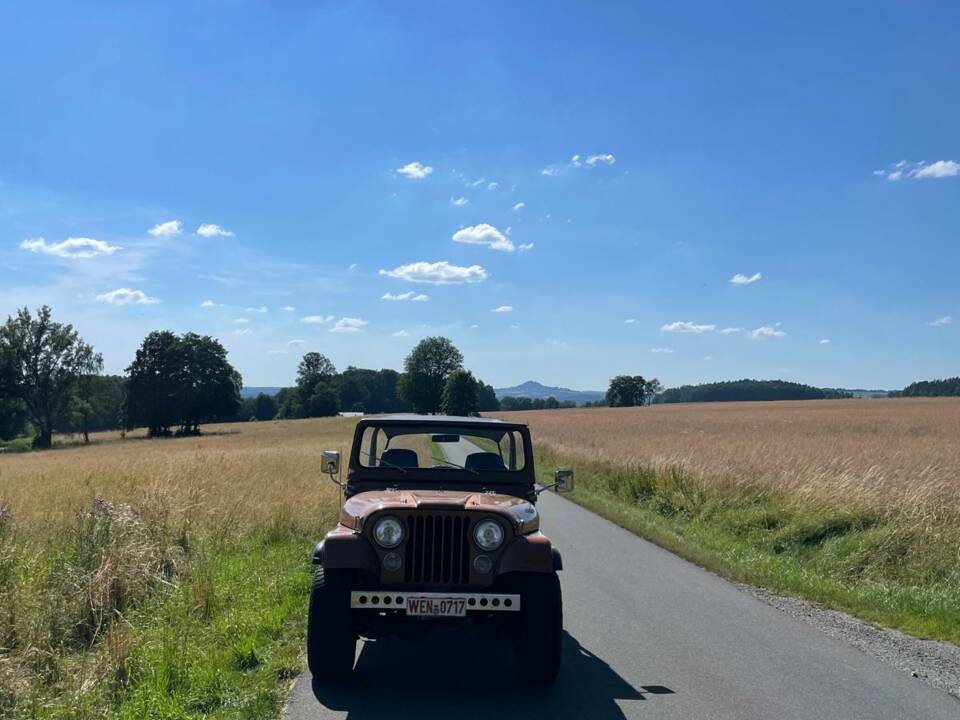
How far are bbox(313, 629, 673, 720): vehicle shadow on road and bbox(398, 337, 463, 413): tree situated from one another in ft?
296

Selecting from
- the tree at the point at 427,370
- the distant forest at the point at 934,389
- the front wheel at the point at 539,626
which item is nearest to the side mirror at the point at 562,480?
the front wheel at the point at 539,626

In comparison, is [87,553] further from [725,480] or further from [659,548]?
[725,480]

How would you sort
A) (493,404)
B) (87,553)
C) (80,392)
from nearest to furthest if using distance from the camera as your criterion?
(87,553), (80,392), (493,404)

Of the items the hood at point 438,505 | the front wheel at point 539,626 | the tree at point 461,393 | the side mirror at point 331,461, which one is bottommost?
the front wheel at point 539,626

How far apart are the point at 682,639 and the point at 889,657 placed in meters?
1.57

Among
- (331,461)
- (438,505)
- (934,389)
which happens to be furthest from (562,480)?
(934,389)

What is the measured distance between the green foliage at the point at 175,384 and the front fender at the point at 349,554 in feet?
228

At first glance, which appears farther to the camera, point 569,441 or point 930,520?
point 569,441

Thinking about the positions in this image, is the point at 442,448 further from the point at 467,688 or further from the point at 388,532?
the point at 467,688

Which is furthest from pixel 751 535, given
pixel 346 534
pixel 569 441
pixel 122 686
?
pixel 569 441

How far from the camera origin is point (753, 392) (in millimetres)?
129500

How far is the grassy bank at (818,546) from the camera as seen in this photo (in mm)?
7531

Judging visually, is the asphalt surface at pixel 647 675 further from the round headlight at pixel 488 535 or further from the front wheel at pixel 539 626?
the round headlight at pixel 488 535

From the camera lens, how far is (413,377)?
102 meters
